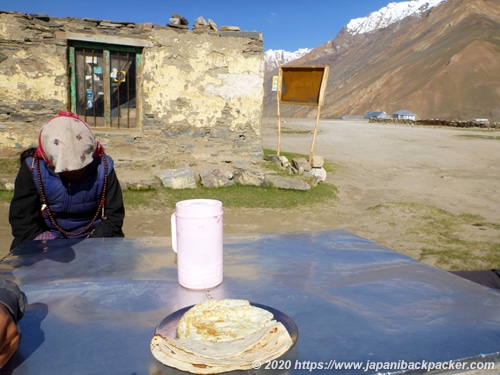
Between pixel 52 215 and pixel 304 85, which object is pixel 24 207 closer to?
pixel 52 215

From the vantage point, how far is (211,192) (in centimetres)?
609

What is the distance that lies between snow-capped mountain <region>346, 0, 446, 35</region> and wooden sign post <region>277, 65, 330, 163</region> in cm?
14055

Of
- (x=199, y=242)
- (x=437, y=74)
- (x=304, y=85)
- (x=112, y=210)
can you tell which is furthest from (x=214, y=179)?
(x=437, y=74)

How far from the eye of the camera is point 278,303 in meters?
1.18

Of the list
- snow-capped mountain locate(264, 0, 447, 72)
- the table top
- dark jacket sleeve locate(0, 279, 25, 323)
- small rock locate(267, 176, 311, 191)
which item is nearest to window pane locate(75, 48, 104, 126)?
small rock locate(267, 176, 311, 191)

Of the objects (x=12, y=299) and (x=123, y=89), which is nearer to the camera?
(x=12, y=299)

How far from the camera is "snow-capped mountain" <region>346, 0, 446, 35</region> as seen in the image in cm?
13825

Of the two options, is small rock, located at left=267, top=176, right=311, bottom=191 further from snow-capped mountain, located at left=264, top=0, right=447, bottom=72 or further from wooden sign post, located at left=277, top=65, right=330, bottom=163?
snow-capped mountain, located at left=264, top=0, right=447, bottom=72

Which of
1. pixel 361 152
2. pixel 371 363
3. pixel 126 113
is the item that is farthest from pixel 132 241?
pixel 361 152

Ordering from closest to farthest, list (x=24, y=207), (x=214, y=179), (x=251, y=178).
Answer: (x=24, y=207), (x=214, y=179), (x=251, y=178)

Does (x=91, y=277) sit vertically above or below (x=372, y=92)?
below

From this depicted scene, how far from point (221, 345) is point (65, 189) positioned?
1.53m

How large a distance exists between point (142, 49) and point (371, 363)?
6766 mm

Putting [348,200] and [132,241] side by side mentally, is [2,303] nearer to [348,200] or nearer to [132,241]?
[132,241]
